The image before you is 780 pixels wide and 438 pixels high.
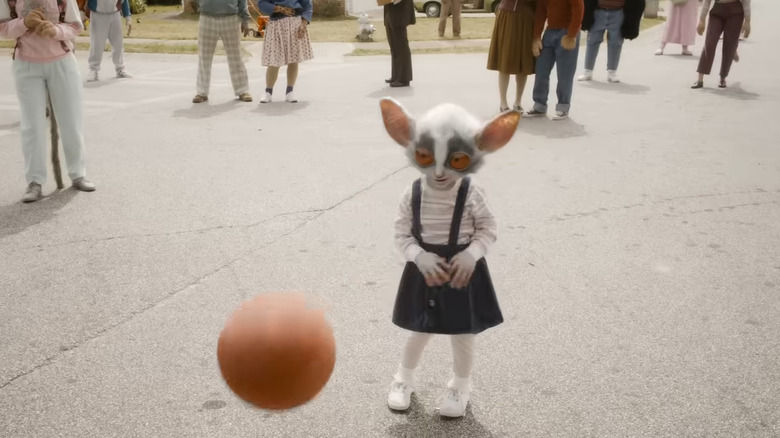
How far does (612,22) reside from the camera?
11125mm

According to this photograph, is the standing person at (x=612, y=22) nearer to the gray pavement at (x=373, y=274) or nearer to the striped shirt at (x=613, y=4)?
the striped shirt at (x=613, y=4)

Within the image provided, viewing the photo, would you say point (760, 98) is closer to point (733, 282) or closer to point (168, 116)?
point (733, 282)

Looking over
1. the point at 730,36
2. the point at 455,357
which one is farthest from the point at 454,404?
the point at 730,36

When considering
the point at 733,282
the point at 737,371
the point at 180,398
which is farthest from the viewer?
the point at 733,282

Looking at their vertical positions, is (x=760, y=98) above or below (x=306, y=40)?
below

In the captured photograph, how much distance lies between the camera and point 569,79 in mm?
8703

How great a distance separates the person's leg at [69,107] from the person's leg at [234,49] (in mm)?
3971

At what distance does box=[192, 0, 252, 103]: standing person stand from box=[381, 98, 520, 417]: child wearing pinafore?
291 inches

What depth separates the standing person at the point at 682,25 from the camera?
47.0ft

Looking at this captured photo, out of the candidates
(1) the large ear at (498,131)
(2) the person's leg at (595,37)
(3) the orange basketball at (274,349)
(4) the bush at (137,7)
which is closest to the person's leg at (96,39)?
(2) the person's leg at (595,37)

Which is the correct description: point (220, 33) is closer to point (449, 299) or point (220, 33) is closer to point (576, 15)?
point (576, 15)

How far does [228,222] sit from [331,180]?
4.00 ft

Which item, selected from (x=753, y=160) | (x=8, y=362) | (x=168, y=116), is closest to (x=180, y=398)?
(x=8, y=362)

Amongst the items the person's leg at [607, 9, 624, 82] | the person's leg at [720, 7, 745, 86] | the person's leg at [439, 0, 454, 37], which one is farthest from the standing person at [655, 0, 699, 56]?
the person's leg at [439, 0, 454, 37]
